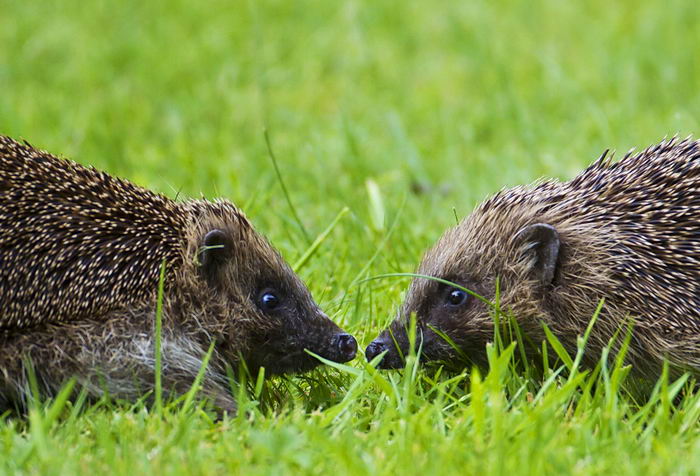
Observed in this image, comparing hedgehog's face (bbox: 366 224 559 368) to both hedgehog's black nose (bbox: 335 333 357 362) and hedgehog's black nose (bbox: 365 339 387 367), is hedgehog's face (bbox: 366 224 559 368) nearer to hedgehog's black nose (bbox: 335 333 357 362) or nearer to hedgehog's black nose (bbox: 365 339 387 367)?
hedgehog's black nose (bbox: 365 339 387 367)

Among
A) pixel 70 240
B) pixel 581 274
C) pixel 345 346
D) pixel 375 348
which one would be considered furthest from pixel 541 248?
pixel 70 240

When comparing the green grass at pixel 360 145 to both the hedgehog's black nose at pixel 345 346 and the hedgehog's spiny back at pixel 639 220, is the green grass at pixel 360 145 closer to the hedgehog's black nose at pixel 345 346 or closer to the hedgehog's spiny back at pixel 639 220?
the hedgehog's black nose at pixel 345 346

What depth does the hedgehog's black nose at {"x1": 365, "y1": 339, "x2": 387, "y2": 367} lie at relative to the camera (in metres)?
4.85

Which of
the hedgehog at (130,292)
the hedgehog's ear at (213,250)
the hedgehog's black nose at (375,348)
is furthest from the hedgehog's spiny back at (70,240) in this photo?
the hedgehog's black nose at (375,348)

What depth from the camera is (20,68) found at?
10695 mm

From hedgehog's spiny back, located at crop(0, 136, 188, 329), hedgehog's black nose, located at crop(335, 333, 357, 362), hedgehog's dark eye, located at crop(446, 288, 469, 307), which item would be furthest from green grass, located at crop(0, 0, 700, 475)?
hedgehog's spiny back, located at crop(0, 136, 188, 329)

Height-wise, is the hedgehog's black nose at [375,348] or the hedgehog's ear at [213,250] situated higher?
the hedgehog's ear at [213,250]

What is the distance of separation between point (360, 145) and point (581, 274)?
413 centimetres

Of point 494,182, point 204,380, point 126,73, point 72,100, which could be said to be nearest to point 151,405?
point 204,380

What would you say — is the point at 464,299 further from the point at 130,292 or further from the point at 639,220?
the point at 130,292

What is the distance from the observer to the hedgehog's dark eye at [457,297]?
16.4 feet

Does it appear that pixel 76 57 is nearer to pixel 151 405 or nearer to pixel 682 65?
pixel 682 65

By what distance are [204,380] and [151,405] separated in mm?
257

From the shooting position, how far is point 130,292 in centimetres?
459
